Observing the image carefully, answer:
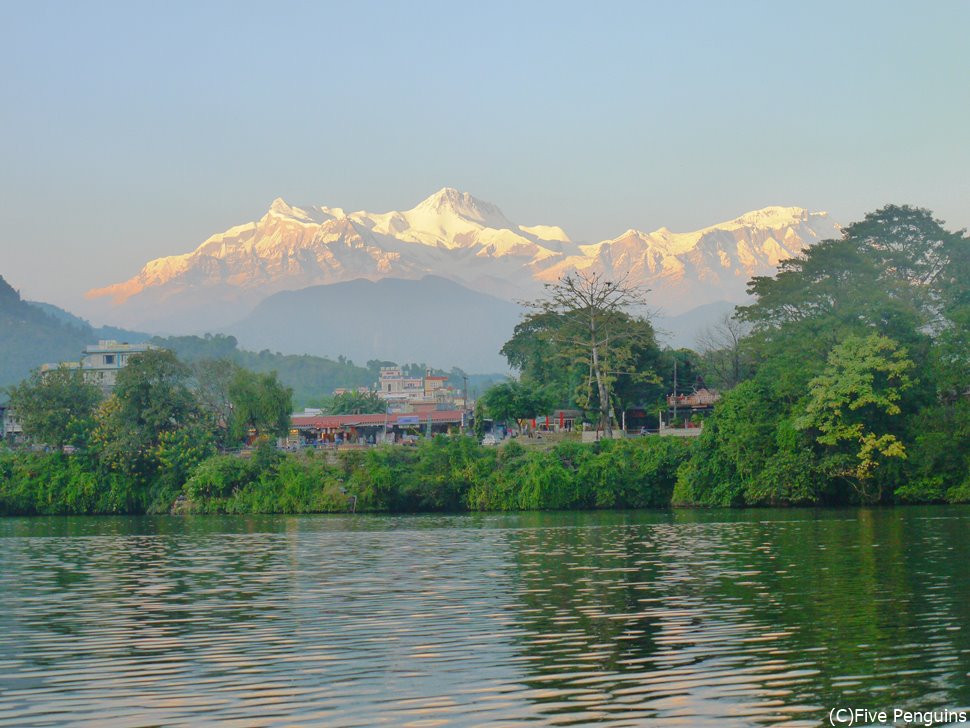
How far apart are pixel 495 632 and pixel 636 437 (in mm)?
46082

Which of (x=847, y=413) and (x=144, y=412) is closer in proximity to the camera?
(x=847, y=413)

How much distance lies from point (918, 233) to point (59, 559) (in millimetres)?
59783

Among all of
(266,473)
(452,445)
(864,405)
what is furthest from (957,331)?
(266,473)

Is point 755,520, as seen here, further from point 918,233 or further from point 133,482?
point 918,233

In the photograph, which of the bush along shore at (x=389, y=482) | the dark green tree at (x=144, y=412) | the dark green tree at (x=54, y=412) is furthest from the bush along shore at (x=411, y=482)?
the dark green tree at (x=54, y=412)

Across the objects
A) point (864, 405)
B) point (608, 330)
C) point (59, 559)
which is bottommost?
point (59, 559)

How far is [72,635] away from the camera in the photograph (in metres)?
19.2

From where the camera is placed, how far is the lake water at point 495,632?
43.4 feet

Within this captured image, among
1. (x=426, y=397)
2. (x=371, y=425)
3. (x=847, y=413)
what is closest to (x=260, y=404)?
(x=371, y=425)

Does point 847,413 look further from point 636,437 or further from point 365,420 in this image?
point 365,420

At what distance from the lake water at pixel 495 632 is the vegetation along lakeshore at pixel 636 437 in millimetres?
17102

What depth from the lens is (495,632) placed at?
18375 mm

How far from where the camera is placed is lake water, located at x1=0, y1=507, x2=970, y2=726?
13.2 m

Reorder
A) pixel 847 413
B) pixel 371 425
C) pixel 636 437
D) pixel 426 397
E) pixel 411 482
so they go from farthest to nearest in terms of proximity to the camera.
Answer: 1. pixel 426 397
2. pixel 371 425
3. pixel 636 437
4. pixel 411 482
5. pixel 847 413
